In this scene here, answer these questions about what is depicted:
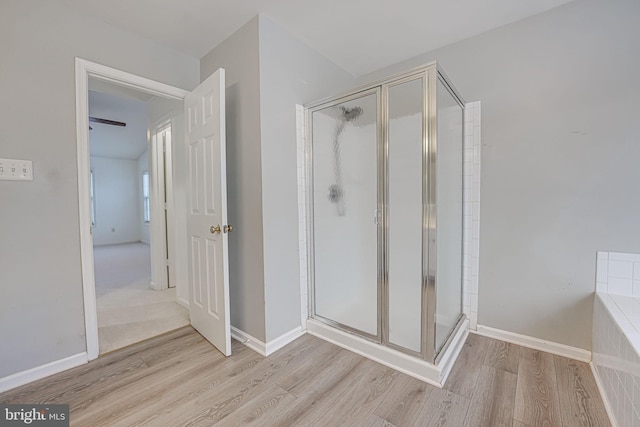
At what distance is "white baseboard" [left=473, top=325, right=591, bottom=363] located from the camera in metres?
1.75

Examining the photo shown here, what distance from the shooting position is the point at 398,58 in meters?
2.45

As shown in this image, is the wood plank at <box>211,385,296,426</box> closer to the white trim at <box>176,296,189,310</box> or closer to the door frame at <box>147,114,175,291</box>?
the white trim at <box>176,296,189,310</box>

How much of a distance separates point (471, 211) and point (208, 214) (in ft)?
6.74

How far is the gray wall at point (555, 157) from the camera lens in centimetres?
161

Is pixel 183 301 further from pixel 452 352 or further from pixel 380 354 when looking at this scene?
pixel 452 352

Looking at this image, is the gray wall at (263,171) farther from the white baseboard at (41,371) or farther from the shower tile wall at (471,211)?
the shower tile wall at (471,211)

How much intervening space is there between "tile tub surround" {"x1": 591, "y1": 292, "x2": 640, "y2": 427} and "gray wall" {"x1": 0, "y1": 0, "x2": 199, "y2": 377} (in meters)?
2.99

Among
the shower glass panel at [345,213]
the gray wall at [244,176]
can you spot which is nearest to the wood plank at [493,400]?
the shower glass panel at [345,213]

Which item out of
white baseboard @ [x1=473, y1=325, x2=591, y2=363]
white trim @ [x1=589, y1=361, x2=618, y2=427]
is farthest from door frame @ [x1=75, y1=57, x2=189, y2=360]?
white trim @ [x1=589, y1=361, x2=618, y2=427]

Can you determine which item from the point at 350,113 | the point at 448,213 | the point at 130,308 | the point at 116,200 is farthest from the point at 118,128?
the point at 448,213

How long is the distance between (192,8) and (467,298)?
9.66 feet

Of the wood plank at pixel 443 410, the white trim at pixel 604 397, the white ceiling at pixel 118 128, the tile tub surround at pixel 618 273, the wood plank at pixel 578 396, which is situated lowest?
the wood plank at pixel 443 410

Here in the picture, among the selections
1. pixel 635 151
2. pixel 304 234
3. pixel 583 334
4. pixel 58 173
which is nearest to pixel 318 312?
pixel 304 234

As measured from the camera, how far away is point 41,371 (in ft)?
5.31
